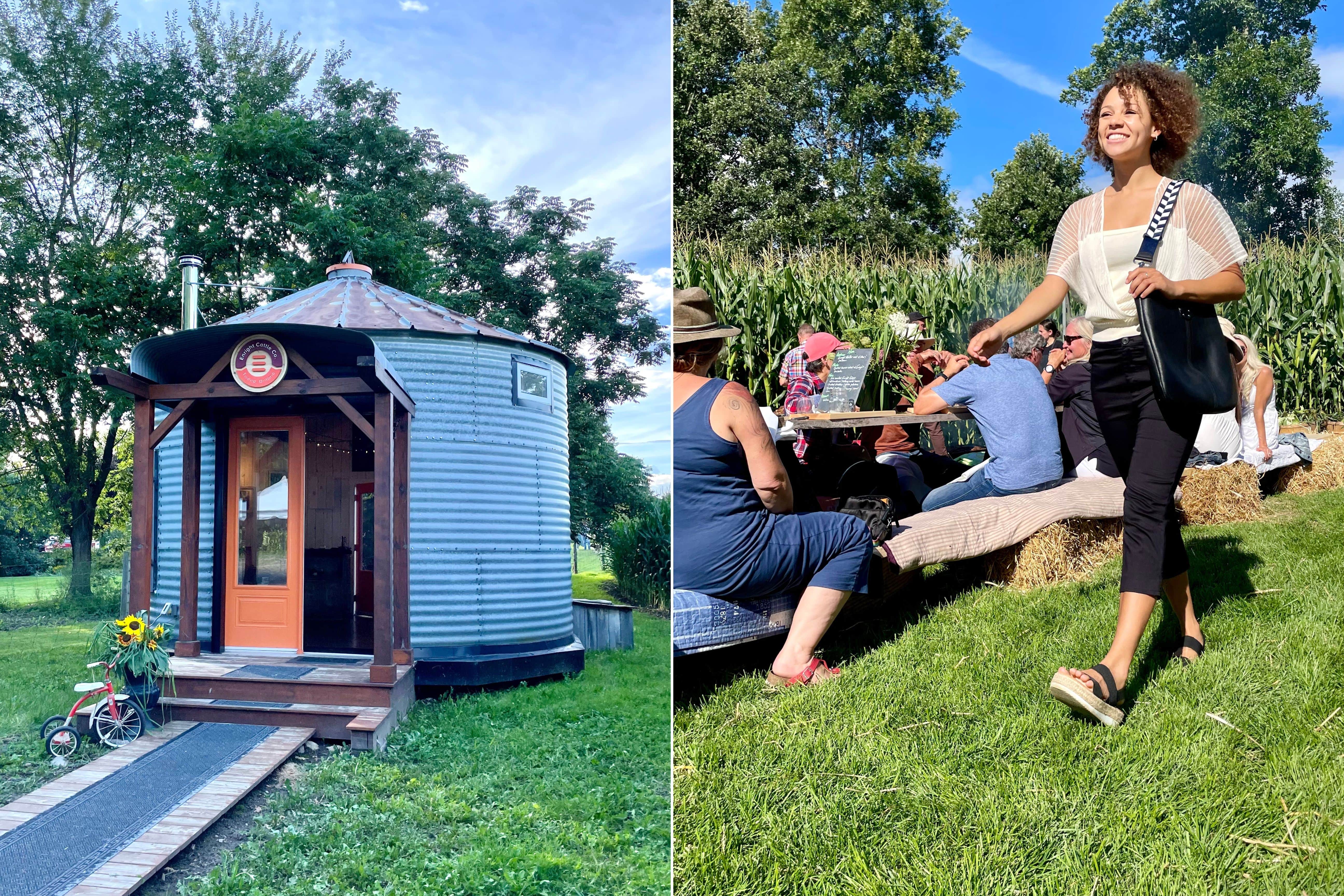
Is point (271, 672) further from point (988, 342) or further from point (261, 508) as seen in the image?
point (988, 342)

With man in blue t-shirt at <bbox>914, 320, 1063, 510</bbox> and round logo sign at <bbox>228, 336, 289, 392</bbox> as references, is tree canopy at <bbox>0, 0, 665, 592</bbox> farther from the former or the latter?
man in blue t-shirt at <bbox>914, 320, 1063, 510</bbox>

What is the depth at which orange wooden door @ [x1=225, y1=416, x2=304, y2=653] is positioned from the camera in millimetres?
3590

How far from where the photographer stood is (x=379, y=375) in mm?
3201

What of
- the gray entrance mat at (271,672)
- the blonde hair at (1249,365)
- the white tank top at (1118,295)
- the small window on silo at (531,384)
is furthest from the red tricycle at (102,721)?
the blonde hair at (1249,365)

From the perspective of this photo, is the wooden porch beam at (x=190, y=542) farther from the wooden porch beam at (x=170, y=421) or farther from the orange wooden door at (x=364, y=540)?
the orange wooden door at (x=364, y=540)

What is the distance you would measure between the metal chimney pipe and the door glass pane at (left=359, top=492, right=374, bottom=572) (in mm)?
2580

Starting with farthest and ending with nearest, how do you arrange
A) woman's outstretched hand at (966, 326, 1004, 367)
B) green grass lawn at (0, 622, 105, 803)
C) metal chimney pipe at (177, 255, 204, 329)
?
metal chimney pipe at (177, 255, 204, 329) → green grass lawn at (0, 622, 105, 803) → woman's outstretched hand at (966, 326, 1004, 367)

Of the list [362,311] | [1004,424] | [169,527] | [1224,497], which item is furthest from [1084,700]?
[362,311]

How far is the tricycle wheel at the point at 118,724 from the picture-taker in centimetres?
236

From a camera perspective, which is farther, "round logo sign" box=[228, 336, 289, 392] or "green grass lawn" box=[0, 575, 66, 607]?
"round logo sign" box=[228, 336, 289, 392]

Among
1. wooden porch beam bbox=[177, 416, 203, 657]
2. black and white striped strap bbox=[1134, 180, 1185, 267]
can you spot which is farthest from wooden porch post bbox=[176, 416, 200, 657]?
black and white striped strap bbox=[1134, 180, 1185, 267]

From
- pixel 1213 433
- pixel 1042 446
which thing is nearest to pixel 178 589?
pixel 1042 446

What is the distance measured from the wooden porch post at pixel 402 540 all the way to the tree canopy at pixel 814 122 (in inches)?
72.5

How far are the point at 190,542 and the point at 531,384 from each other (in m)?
2.13
